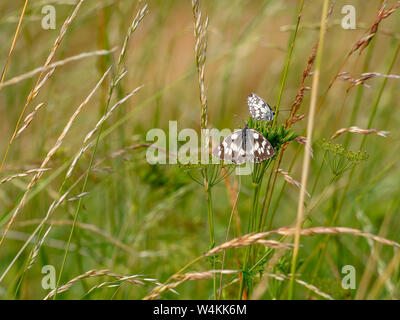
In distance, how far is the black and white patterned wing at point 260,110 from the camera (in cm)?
132

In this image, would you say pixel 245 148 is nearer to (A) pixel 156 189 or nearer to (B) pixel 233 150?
(B) pixel 233 150

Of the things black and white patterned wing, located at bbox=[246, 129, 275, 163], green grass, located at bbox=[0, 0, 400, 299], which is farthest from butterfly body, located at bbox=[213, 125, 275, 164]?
green grass, located at bbox=[0, 0, 400, 299]

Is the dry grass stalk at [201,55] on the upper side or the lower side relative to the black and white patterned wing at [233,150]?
upper

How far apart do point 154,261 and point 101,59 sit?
1.15m

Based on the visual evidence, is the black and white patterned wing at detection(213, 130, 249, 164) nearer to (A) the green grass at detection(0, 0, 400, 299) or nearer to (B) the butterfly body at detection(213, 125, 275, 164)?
(B) the butterfly body at detection(213, 125, 275, 164)

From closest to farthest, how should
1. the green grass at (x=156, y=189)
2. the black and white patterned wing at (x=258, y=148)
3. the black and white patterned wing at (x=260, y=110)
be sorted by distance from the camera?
the black and white patterned wing at (x=258, y=148) < the black and white patterned wing at (x=260, y=110) < the green grass at (x=156, y=189)

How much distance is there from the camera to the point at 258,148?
1.18 m

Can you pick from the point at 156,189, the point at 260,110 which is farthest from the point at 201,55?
the point at 156,189

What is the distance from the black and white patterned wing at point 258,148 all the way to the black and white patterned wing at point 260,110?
128mm

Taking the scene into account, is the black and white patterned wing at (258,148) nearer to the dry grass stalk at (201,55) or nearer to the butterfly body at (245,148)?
the butterfly body at (245,148)

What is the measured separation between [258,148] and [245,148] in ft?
0.13

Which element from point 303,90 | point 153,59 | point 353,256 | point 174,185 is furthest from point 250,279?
point 153,59

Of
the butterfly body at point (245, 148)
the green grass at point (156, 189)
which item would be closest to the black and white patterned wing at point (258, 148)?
the butterfly body at point (245, 148)

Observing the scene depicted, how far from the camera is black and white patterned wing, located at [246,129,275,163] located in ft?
3.84
